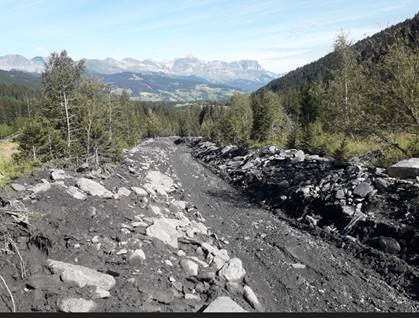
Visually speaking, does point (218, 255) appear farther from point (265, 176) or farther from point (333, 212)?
point (265, 176)

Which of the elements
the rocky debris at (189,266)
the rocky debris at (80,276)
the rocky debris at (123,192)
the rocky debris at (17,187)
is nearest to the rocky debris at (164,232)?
the rocky debris at (189,266)

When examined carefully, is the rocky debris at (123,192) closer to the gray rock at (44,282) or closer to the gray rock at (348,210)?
the gray rock at (44,282)

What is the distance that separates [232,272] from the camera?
11703 mm

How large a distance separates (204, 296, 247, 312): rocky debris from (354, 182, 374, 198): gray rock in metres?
11.7

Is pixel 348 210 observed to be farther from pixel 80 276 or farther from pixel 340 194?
pixel 80 276

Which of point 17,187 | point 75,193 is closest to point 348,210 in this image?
point 75,193

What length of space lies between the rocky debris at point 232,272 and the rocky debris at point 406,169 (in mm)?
10959

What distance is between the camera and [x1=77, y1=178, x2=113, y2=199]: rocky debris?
1544 centimetres

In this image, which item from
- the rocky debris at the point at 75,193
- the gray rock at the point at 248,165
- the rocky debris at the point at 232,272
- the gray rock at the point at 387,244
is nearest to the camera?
the rocky debris at the point at 232,272

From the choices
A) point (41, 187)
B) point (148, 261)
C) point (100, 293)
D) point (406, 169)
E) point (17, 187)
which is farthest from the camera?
point (406, 169)

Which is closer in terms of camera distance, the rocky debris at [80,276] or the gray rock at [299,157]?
the rocky debris at [80,276]

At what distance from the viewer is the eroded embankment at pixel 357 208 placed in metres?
14.0

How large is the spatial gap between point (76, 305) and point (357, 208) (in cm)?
1407

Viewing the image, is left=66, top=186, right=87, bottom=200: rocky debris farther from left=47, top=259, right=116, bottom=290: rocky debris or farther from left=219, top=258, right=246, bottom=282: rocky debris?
left=219, top=258, right=246, bottom=282: rocky debris
